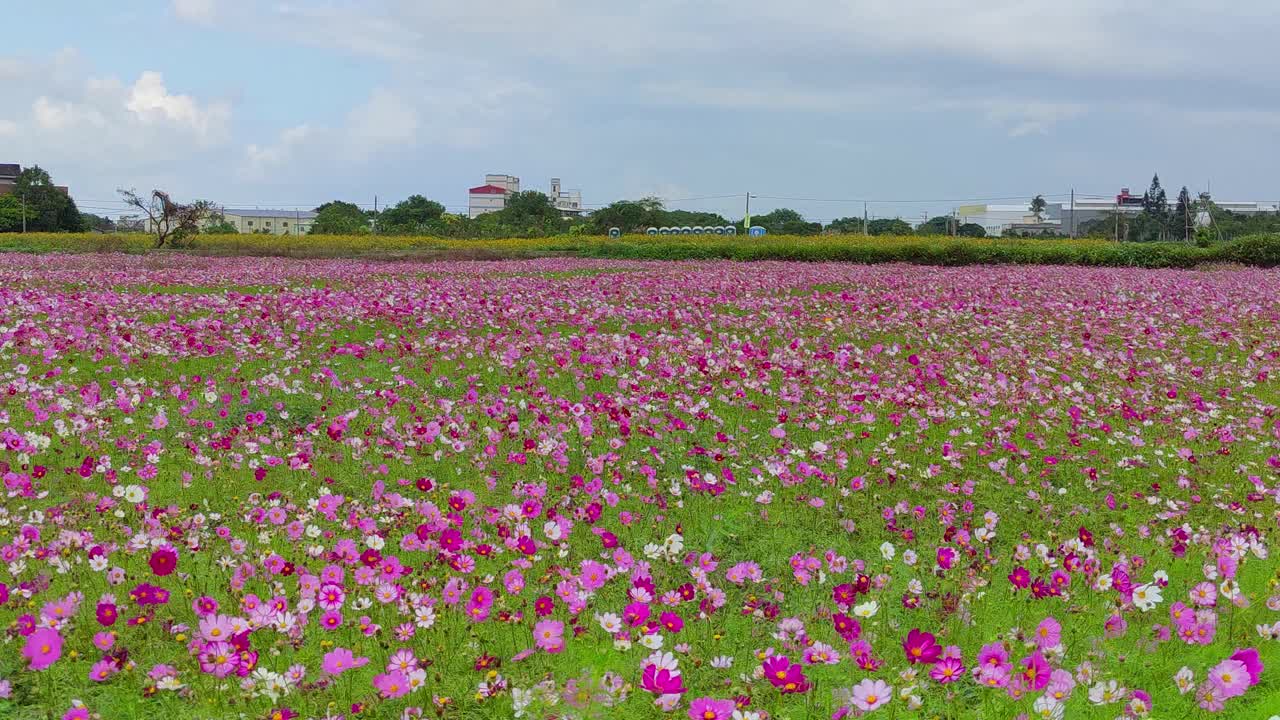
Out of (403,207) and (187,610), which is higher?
(403,207)

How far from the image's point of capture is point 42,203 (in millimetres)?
70250

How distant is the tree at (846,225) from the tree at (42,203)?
57.1 meters

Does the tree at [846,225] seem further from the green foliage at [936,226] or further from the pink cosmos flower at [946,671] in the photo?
the pink cosmos flower at [946,671]

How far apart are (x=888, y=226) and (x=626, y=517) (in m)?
78.3

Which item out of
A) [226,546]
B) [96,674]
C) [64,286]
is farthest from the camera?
[64,286]

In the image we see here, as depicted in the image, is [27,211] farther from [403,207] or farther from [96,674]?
[96,674]

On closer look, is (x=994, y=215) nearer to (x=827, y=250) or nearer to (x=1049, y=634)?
(x=827, y=250)

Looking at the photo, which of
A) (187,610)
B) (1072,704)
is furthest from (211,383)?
(1072,704)

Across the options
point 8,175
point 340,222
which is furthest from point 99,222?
point 340,222

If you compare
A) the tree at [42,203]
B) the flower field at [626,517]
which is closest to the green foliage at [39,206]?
the tree at [42,203]

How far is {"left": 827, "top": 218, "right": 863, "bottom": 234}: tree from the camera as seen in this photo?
7744 centimetres

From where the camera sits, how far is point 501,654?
333 cm

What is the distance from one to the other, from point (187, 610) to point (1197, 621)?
351cm

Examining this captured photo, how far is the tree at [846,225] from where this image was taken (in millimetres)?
77438
